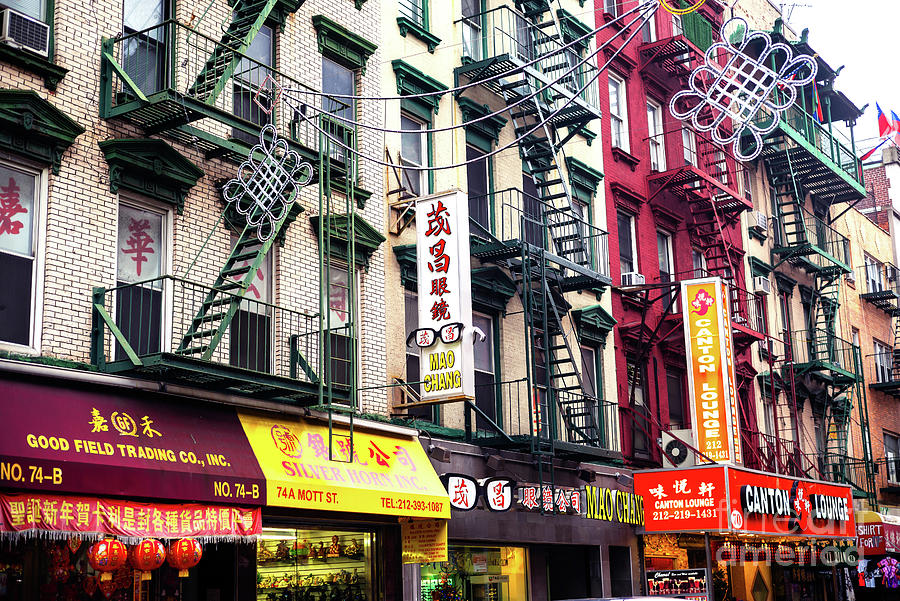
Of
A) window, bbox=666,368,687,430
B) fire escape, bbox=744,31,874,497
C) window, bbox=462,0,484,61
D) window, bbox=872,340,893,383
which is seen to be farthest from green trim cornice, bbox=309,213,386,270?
window, bbox=872,340,893,383

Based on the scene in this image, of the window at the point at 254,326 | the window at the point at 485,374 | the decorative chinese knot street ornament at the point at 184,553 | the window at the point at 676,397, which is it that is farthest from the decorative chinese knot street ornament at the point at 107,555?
the window at the point at 676,397

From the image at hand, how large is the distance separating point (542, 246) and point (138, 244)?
9.09m

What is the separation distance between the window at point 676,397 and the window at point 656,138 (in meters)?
5.06

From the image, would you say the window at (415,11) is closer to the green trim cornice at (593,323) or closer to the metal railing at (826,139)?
the green trim cornice at (593,323)

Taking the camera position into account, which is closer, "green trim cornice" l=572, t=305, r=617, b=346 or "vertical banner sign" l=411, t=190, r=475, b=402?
"vertical banner sign" l=411, t=190, r=475, b=402

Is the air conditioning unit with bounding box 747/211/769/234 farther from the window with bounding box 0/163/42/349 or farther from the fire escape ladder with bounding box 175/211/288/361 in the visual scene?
the window with bounding box 0/163/42/349

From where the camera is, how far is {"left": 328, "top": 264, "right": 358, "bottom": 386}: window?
55.0 feet

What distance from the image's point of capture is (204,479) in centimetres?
1312

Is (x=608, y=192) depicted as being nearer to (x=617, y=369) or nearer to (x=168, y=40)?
(x=617, y=369)

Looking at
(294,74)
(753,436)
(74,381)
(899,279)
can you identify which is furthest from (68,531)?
(899,279)

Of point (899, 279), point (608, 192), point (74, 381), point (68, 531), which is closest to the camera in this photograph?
point (68, 531)

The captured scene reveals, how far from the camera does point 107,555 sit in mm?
12117

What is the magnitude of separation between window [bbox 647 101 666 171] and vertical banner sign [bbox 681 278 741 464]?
5085 millimetres

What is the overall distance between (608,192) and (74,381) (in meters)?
15.0
